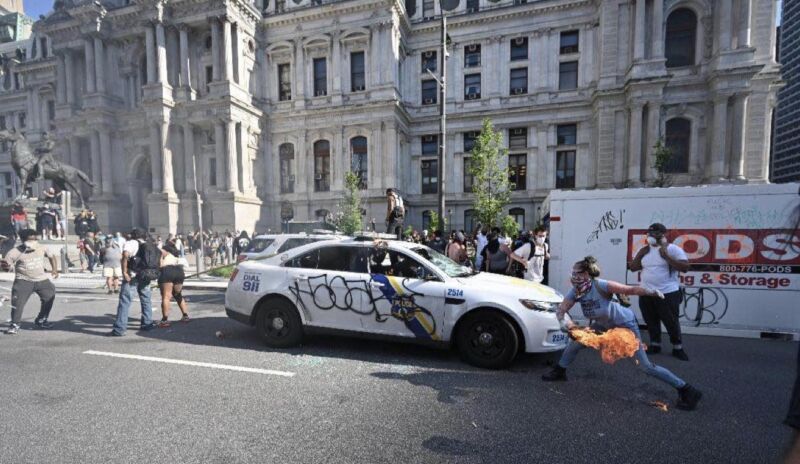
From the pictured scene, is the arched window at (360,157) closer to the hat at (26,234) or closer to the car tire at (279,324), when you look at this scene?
the hat at (26,234)

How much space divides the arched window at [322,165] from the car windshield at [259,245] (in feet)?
66.1

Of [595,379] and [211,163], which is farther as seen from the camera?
[211,163]

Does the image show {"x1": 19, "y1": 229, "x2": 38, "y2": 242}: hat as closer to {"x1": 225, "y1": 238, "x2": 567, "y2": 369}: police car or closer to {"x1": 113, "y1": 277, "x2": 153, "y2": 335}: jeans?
{"x1": 113, "y1": 277, "x2": 153, "y2": 335}: jeans

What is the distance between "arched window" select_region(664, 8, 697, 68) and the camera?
2502cm

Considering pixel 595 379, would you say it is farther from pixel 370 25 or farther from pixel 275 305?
pixel 370 25

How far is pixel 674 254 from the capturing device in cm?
516

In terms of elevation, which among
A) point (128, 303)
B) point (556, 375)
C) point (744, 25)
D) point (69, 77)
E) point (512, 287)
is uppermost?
point (69, 77)

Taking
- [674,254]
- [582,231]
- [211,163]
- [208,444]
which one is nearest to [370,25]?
[211,163]

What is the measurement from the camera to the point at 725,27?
2333cm

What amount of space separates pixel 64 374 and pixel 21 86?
64425 mm

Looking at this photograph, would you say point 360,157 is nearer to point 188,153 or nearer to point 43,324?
point 188,153

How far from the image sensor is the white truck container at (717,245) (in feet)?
20.4

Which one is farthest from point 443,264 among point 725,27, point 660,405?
point 725,27

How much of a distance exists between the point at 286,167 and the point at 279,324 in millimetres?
27898
